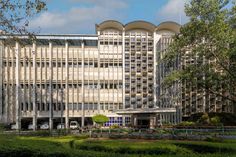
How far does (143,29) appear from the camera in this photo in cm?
6738

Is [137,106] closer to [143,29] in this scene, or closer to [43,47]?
[143,29]

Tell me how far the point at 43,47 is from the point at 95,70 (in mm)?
9711

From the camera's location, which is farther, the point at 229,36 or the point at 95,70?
the point at 95,70

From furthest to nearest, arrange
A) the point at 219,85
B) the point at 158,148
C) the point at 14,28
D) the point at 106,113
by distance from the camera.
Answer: the point at 106,113 < the point at 219,85 < the point at 158,148 < the point at 14,28

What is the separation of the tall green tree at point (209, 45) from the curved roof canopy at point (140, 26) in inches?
914

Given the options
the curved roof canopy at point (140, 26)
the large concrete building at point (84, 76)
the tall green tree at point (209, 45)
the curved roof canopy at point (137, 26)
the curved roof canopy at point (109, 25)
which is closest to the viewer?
the tall green tree at point (209, 45)

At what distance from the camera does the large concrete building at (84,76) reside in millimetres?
63625

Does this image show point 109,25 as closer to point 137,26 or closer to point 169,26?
point 137,26

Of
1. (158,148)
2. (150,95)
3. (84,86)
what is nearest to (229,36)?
(158,148)

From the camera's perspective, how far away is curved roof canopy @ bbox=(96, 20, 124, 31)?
212ft

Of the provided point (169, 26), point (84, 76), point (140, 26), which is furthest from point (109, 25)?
point (169, 26)

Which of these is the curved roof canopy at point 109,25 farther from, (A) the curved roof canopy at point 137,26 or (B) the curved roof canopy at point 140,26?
(B) the curved roof canopy at point 140,26

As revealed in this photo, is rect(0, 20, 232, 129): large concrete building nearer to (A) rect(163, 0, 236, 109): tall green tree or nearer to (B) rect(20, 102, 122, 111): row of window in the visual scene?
(B) rect(20, 102, 122, 111): row of window

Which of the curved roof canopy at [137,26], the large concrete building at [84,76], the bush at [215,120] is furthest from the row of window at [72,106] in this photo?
the bush at [215,120]
